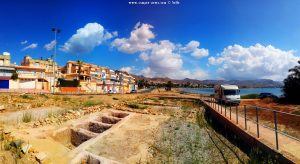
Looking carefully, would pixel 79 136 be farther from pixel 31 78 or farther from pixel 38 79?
pixel 38 79

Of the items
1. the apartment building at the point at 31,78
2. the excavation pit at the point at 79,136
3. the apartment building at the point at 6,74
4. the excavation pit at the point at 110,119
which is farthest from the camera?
the apartment building at the point at 31,78

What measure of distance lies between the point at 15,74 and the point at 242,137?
195ft

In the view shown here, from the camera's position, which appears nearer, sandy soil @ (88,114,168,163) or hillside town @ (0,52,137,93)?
sandy soil @ (88,114,168,163)

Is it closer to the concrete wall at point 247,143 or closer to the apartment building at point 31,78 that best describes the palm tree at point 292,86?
the concrete wall at point 247,143

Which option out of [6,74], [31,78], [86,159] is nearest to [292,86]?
[86,159]

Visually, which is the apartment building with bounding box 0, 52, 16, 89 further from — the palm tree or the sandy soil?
the palm tree

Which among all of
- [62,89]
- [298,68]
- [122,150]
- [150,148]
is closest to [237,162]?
[150,148]

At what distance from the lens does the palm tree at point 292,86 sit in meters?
29.2

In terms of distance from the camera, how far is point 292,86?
30.0 m

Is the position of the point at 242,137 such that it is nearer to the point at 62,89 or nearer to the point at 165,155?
the point at 165,155

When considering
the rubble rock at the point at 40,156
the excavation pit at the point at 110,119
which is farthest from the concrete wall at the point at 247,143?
the excavation pit at the point at 110,119

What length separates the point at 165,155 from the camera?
7289 mm

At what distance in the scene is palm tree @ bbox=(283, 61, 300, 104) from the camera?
95.8 feet

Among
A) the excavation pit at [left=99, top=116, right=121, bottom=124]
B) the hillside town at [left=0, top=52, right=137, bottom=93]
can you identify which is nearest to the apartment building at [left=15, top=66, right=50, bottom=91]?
the hillside town at [left=0, top=52, right=137, bottom=93]
